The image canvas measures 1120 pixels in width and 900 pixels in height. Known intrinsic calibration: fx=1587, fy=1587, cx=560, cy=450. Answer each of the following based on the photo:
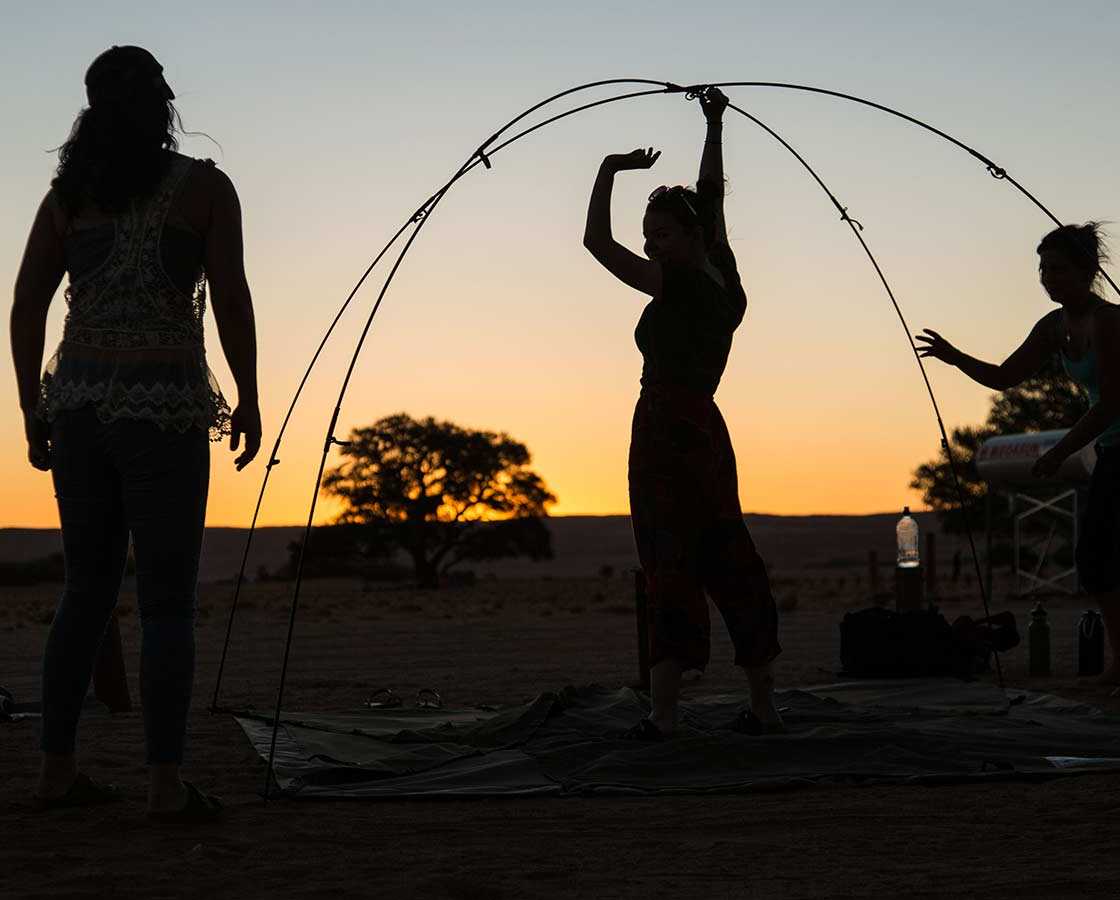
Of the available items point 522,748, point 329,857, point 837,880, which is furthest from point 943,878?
point 522,748

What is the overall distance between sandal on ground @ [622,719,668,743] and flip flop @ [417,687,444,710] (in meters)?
1.99

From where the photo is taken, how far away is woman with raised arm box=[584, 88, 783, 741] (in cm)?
567

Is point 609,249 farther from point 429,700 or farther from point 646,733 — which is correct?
point 429,700

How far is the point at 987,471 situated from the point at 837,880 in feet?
73.1

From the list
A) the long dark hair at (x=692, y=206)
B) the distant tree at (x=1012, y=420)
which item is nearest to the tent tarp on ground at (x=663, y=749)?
the long dark hair at (x=692, y=206)

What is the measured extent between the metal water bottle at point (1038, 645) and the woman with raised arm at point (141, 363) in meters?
5.84

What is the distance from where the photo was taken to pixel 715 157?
5992mm

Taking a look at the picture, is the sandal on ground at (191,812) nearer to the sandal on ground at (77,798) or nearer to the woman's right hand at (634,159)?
the sandal on ground at (77,798)

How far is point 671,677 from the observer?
5.71m

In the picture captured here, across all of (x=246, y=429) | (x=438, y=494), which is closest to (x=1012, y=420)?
(x=438, y=494)

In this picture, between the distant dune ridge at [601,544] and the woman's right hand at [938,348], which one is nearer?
the woman's right hand at [938,348]

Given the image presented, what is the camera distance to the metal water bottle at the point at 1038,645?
29.6 feet

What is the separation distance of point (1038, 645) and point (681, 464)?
419 centimetres

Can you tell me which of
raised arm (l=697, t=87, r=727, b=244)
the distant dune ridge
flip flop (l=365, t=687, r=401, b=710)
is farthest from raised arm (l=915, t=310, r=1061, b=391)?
the distant dune ridge
